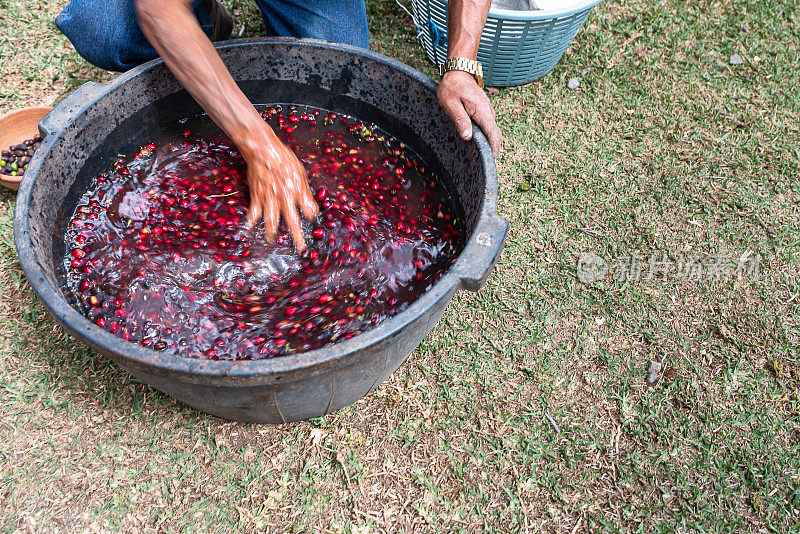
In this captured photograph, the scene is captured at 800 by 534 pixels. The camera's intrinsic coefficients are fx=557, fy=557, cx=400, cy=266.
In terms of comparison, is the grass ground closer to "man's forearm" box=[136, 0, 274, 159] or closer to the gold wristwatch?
the gold wristwatch

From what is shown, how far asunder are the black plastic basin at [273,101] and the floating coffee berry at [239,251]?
0.41ft

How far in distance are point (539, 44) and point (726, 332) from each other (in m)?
2.17

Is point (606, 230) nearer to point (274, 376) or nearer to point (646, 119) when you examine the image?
point (646, 119)

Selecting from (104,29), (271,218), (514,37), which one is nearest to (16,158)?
(104,29)

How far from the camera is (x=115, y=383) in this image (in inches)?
106

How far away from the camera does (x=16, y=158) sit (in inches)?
129

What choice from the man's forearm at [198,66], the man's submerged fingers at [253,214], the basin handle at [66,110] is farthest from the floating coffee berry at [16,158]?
the man's submerged fingers at [253,214]

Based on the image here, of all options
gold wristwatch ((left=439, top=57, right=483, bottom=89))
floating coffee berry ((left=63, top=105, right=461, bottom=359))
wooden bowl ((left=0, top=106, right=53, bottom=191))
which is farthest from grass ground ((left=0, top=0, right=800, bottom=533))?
gold wristwatch ((left=439, top=57, right=483, bottom=89))

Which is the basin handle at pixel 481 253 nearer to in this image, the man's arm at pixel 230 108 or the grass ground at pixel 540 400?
the man's arm at pixel 230 108

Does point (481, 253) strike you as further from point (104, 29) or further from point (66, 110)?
point (104, 29)

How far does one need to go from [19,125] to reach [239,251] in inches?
81.3

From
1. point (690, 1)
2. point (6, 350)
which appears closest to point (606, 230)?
point (690, 1)

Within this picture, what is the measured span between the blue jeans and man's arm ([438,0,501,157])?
1.06m

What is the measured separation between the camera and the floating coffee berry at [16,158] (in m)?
3.19
